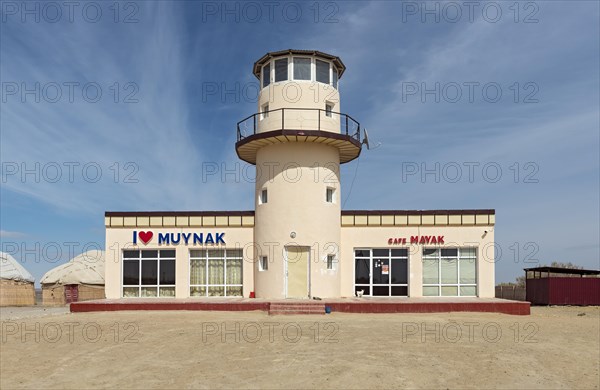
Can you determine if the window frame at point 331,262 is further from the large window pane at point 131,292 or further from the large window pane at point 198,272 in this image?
the large window pane at point 131,292

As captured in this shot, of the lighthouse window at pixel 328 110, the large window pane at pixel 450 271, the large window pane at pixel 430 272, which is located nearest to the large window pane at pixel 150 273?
the lighthouse window at pixel 328 110

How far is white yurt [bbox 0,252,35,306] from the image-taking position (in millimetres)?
30531

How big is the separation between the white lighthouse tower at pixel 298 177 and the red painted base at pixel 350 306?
75.7 inches

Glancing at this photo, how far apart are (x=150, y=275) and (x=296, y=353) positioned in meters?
12.8

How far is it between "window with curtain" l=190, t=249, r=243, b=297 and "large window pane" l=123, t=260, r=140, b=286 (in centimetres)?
240

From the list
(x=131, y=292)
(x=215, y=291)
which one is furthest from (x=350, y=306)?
(x=131, y=292)

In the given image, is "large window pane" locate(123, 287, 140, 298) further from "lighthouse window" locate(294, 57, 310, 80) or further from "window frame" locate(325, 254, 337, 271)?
"lighthouse window" locate(294, 57, 310, 80)

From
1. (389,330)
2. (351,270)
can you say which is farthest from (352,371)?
(351,270)

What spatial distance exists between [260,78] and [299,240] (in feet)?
24.8

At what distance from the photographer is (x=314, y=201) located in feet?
72.1

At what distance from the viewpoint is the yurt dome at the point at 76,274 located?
31.5 m

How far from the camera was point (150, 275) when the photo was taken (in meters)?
23.4

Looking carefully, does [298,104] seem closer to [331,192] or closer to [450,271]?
[331,192]

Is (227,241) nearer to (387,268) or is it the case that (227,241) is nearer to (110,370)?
(387,268)
